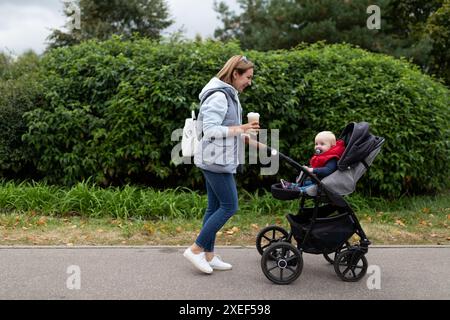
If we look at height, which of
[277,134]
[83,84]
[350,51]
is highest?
[350,51]

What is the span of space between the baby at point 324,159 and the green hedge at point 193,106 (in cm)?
307

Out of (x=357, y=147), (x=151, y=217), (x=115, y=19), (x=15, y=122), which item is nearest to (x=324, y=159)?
(x=357, y=147)

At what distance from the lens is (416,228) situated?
6539 millimetres

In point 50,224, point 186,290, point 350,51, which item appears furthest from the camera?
point 350,51

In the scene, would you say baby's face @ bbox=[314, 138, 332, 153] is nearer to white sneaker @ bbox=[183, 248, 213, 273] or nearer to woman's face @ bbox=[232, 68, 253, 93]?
woman's face @ bbox=[232, 68, 253, 93]

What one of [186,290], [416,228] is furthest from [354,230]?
[416,228]

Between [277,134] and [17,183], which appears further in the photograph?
[17,183]

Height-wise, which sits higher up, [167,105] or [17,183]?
[167,105]

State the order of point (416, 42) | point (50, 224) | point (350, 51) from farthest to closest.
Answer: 1. point (416, 42)
2. point (350, 51)
3. point (50, 224)

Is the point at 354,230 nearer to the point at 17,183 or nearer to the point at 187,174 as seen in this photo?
the point at 187,174

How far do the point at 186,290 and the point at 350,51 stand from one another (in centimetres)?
560

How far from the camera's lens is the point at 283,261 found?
14.5 feet

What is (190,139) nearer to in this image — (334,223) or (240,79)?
(240,79)

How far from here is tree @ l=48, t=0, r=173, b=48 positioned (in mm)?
26281
